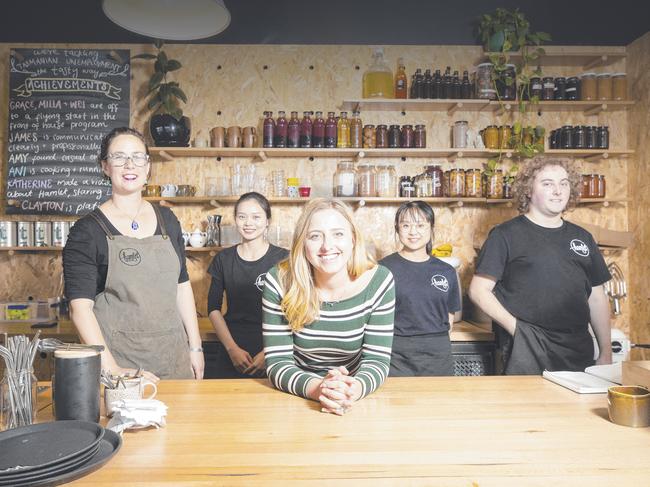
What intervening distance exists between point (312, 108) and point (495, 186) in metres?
1.45

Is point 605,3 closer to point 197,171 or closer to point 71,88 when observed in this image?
point 197,171

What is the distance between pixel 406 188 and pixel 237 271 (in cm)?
146

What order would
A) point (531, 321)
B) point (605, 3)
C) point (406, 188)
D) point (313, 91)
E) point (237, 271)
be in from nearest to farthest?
point (531, 321) < point (237, 271) < point (605, 3) < point (406, 188) < point (313, 91)

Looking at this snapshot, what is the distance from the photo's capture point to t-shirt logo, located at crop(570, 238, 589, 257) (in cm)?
244

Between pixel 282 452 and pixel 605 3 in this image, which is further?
pixel 605 3

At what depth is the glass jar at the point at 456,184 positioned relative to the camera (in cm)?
367

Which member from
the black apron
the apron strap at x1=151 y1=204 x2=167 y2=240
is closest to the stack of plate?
the apron strap at x1=151 y1=204 x2=167 y2=240

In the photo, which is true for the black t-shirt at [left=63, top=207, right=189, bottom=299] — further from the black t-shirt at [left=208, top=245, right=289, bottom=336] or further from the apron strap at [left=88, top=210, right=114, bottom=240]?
the black t-shirt at [left=208, top=245, right=289, bottom=336]

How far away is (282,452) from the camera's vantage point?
1.08 meters

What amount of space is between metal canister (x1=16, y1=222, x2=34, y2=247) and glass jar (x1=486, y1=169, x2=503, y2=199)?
325 cm

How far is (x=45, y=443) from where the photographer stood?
106 centimetres

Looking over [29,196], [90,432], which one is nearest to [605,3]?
[90,432]

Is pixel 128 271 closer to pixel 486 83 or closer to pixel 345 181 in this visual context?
pixel 345 181

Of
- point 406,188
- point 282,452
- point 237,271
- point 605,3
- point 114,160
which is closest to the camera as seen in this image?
point 282,452
